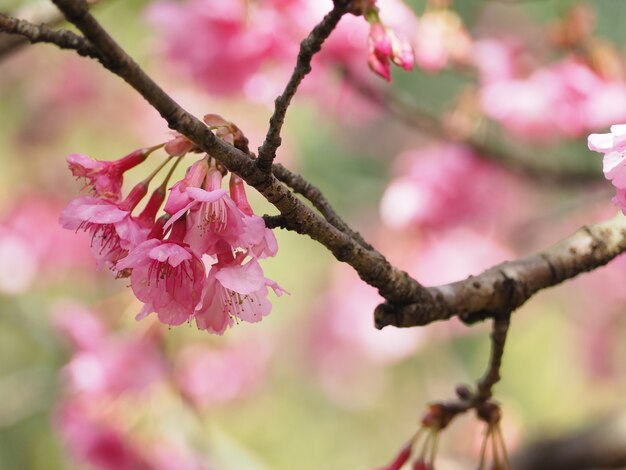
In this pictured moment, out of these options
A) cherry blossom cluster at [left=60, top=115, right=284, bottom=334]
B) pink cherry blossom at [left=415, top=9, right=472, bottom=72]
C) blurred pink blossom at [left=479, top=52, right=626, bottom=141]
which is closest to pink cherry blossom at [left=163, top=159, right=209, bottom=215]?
cherry blossom cluster at [left=60, top=115, right=284, bottom=334]

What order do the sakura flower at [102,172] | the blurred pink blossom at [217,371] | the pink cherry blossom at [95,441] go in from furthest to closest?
the blurred pink blossom at [217,371]
the pink cherry blossom at [95,441]
the sakura flower at [102,172]

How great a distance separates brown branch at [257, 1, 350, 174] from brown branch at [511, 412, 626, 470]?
129 cm

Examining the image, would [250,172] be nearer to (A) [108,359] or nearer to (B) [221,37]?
(B) [221,37]

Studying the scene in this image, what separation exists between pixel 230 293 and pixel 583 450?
123 centimetres

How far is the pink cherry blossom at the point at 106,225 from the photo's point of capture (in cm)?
90

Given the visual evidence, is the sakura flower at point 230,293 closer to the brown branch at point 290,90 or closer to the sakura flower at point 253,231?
the sakura flower at point 253,231

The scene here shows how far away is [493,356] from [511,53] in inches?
53.0

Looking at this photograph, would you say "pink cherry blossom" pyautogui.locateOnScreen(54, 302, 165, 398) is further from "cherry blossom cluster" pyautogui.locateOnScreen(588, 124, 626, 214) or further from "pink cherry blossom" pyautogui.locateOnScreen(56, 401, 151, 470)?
"cherry blossom cluster" pyautogui.locateOnScreen(588, 124, 626, 214)

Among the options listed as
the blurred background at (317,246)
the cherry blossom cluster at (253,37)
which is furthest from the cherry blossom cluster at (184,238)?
the cherry blossom cluster at (253,37)

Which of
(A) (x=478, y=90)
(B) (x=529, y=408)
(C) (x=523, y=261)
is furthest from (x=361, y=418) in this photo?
(C) (x=523, y=261)

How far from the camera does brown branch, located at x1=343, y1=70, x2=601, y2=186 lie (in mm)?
2182

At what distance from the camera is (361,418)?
16.7 feet

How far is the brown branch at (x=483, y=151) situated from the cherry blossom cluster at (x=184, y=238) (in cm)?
128

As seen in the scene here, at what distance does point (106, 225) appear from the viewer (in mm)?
932
